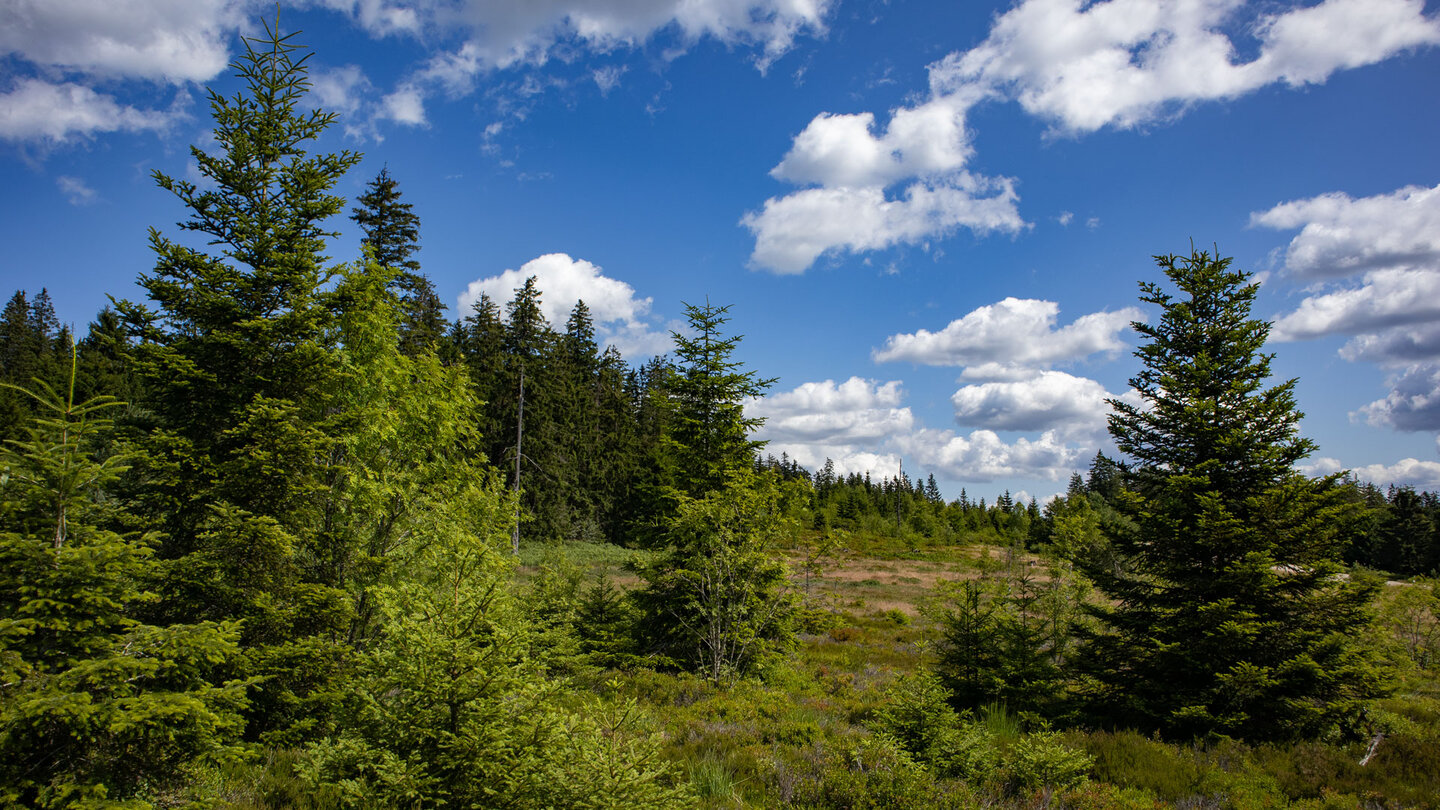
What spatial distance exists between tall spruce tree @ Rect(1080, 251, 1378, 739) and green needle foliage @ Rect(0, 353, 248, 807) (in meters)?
12.1

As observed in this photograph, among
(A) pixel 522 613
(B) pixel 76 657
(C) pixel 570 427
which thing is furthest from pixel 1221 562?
(C) pixel 570 427

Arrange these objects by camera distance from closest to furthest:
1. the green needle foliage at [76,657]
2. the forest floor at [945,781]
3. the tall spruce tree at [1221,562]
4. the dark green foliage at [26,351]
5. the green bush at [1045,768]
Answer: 1. the green needle foliage at [76,657]
2. the forest floor at [945,781]
3. the green bush at [1045,768]
4. the tall spruce tree at [1221,562]
5. the dark green foliage at [26,351]

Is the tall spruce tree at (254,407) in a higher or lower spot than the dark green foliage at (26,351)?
lower

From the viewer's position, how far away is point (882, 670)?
1457cm

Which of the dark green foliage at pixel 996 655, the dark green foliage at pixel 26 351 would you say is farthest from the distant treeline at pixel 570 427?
the dark green foliage at pixel 996 655

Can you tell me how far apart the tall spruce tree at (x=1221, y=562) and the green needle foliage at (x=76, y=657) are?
39.7 ft

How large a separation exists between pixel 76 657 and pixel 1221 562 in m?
14.0

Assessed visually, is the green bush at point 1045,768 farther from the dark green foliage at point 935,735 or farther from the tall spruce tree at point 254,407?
the tall spruce tree at point 254,407

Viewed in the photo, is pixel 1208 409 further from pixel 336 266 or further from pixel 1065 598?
pixel 336 266

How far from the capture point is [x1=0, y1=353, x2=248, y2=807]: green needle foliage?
3.16 metres

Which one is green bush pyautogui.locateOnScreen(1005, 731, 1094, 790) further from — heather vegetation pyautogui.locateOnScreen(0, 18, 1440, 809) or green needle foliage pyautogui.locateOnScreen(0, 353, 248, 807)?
green needle foliage pyautogui.locateOnScreen(0, 353, 248, 807)

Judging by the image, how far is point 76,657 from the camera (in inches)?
139

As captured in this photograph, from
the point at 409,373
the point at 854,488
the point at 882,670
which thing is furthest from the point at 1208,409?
the point at 854,488

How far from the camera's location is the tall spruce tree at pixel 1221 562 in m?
8.98
